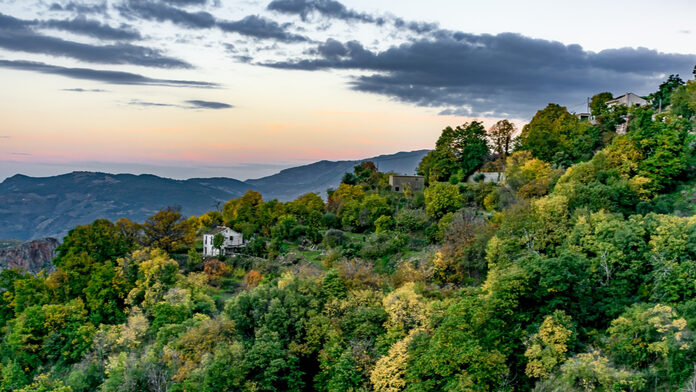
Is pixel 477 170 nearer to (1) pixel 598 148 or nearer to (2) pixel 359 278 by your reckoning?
(1) pixel 598 148

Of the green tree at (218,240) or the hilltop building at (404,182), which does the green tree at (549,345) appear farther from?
the hilltop building at (404,182)

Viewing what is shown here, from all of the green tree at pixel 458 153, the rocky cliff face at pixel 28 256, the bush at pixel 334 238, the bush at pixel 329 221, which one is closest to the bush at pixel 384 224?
the bush at pixel 334 238

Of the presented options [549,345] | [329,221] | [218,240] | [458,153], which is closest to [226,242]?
[218,240]

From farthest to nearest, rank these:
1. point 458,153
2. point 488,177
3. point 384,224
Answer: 1. point 458,153
2. point 488,177
3. point 384,224

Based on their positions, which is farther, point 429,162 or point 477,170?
point 429,162

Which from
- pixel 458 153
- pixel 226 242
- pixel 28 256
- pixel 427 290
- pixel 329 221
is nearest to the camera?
pixel 427 290

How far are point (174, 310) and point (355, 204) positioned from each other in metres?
23.3

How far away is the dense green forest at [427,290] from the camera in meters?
23.7

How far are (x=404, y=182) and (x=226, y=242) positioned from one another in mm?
22502

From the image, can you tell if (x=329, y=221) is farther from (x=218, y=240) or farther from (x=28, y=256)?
(x=28, y=256)

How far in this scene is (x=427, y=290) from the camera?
31688 millimetres

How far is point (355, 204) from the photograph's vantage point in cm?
5391

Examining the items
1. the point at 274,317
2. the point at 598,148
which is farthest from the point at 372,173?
the point at 274,317

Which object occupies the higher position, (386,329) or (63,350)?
(386,329)
